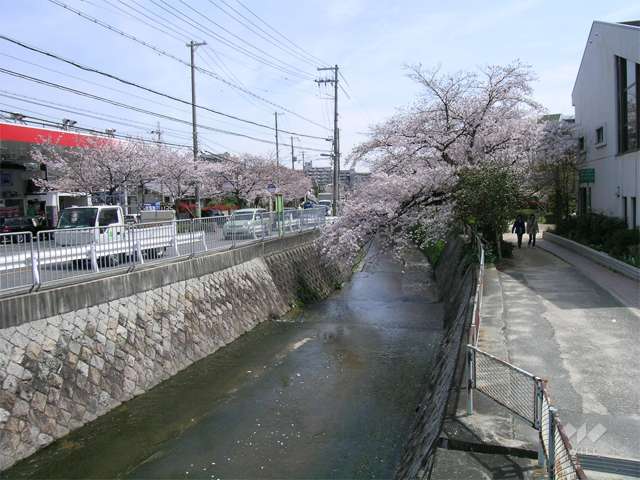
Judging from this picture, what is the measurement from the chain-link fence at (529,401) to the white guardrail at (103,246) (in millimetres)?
7610

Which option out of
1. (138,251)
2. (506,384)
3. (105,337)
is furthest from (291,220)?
(506,384)

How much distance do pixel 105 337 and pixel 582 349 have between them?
29.1 ft

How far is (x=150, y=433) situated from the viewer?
28.5 ft

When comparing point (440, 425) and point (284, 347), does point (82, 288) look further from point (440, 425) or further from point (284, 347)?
point (440, 425)

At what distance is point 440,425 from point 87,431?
5962 millimetres

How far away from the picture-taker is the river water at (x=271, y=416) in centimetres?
766

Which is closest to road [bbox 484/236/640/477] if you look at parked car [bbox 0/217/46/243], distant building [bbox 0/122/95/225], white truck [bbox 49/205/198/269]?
white truck [bbox 49/205/198/269]

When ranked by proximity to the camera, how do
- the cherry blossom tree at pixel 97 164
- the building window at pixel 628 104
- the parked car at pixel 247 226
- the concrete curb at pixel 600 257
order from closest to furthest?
the concrete curb at pixel 600 257, the building window at pixel 628 104, the parked car at pixel 247 226, the cherry blossom tree at pixel 97 164

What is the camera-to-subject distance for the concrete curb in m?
13.4

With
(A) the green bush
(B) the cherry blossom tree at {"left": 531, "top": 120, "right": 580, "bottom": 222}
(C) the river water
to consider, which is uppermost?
(B) the cherry blossom tree at {"left": 531, "top": 120, "right": 580, "bottom": 222}

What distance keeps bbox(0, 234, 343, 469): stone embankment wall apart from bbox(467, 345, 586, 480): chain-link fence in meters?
A: 6.59

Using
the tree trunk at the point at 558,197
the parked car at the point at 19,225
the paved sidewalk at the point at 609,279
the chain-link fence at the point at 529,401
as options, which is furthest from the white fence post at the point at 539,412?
the parked car at the point at 19,225

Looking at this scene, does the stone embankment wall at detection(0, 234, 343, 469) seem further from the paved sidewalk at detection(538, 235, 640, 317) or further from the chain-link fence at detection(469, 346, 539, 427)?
the paved sidewalk at detection(538, 235, 640, 317)

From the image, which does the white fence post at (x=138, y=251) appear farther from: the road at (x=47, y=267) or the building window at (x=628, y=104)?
the building window at (x=628, y=104)
